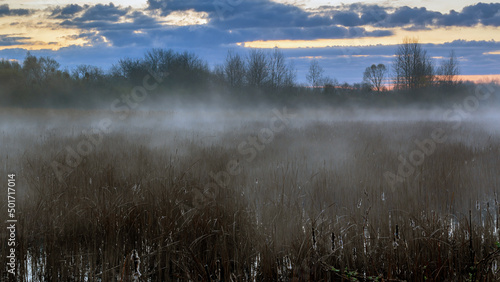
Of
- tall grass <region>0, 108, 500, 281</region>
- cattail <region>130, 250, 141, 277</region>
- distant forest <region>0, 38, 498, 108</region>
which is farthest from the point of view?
distant forest <region>0, 38, 498, 108</region>

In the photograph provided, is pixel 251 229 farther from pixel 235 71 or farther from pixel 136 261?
pixel 235 71

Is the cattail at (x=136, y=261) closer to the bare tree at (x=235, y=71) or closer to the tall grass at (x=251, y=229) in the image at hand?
the tall grass at (x=251, y=229)

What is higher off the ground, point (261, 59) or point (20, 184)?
point (261, 59)

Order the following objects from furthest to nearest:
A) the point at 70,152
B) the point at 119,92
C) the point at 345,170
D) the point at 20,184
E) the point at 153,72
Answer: the point at 153,72, the point at 119,92, the point at 70,152, the point at 345,170, the point at 20,184

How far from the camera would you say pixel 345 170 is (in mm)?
6062

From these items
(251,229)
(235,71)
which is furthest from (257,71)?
(251,229)

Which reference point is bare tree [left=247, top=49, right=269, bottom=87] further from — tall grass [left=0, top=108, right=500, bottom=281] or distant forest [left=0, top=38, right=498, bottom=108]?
tall grass [left=0, top=108, right=500, bottom=281]

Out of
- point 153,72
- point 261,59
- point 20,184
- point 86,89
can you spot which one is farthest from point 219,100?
point 20,184

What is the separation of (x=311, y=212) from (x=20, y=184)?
3864 mm

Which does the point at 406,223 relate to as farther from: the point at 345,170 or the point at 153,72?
the point at 153,72

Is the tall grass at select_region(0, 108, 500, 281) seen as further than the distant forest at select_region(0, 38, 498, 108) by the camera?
No

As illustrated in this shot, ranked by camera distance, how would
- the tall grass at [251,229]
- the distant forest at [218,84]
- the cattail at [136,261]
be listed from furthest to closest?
1. the distant forest at [218,84]
2. the tall grass at [251,229]
3. the cattail at [136,261]

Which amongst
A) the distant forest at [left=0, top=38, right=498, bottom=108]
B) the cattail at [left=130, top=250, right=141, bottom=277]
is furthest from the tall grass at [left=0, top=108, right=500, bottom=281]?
the distant forest at [left=0, top=38, right=498, bottom=108]

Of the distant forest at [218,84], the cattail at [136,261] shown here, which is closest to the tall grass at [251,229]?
the cattail at [136,261]
